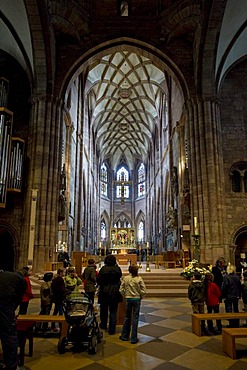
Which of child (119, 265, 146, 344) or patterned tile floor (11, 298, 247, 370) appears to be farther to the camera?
child (119, 265, 146, 344)

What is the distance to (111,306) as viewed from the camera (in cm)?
566

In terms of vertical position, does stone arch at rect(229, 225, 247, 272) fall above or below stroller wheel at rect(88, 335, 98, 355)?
above

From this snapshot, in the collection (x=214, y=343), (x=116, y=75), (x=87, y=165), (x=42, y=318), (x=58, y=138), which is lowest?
(x=214, y=343)

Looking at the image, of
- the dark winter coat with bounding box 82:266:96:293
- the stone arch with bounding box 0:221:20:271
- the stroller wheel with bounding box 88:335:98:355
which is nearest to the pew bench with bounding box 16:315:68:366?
the stroller wheel with bounding box 88:335:98:355

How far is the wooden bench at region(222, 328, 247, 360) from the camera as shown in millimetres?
4352

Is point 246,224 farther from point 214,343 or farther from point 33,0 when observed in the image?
point 33,0

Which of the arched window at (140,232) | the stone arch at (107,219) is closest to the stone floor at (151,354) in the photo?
the stone arch at (107,219)

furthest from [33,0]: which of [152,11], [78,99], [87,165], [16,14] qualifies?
[87,165]

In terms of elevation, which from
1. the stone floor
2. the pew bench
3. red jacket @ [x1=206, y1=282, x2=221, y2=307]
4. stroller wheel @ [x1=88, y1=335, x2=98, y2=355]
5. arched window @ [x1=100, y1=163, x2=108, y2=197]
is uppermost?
arched window @ [x1=100, y1=163, x2=108, y2=197]

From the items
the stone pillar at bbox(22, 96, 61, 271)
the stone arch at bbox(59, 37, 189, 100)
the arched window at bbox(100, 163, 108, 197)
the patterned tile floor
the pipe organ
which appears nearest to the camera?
the patterned tile floor

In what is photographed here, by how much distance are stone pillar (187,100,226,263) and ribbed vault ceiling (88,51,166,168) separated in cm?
1052

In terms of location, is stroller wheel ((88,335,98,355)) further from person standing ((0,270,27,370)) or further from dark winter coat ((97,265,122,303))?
person standing ((0,270,27,370))

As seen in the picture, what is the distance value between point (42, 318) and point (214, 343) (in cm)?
295

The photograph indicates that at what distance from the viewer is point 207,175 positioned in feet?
50.3
